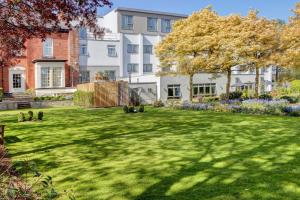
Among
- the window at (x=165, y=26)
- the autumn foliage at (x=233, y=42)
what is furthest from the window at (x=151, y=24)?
the autumn foliage at (x=233, y=42)

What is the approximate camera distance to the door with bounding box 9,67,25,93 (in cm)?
4616

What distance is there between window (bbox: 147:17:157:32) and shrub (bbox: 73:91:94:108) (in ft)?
86.2

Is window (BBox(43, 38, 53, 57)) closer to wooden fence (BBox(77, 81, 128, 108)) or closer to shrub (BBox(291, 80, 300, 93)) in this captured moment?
wooden fence (BBox(77, 81, 128, 108))

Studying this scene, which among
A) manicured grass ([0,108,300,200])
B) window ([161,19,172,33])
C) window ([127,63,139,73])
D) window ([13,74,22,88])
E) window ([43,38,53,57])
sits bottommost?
manicured grass ([0,108,300,200])

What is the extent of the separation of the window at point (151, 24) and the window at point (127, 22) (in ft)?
10.8

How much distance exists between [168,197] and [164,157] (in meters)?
3.64

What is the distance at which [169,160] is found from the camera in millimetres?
A: 9836

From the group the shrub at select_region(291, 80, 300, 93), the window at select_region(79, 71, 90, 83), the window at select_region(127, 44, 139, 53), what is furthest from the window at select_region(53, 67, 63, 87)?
the shrub at select_region(291, 80, 300, 93)

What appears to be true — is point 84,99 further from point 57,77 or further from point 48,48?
point 48,48

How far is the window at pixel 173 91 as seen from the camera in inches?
1754

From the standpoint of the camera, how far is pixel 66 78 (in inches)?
1906

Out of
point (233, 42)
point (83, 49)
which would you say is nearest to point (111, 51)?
point (83, 49)

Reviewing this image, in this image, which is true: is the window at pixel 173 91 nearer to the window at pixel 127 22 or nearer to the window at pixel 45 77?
the window at pixel 45 77

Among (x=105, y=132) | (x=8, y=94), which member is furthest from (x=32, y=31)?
(x=8, y=94)
